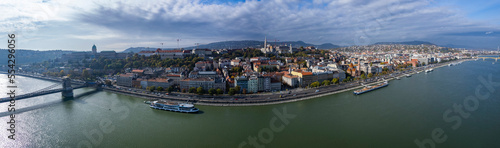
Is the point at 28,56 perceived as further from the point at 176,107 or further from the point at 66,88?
the point at 176,107

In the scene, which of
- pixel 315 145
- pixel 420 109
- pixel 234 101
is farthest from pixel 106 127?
pixel 420 109

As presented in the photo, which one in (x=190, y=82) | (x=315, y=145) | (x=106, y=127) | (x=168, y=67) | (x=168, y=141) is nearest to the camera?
(x=315, y=145)

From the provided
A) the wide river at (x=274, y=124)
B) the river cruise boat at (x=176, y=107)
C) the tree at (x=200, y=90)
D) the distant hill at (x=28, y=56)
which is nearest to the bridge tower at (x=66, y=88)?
the wide river at (x=274, y=124)

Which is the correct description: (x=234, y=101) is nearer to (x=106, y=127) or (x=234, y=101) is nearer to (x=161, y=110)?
(x=161, y=110)

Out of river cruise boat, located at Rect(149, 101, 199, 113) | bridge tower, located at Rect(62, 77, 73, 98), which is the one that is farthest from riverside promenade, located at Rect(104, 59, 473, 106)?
bridge tower, located at Rect(62, 77, 73, 98)

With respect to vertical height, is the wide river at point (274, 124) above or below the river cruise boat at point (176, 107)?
below

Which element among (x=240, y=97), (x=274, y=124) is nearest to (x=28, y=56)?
(x=240, y=97)

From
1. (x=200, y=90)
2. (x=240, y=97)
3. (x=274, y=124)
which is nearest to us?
(x=274, y=124)

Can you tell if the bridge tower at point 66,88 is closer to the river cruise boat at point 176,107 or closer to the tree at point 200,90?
the river cruise boat at point 176,107
